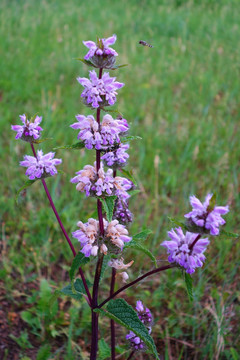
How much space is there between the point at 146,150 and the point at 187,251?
2455 mm

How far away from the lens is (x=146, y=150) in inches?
140

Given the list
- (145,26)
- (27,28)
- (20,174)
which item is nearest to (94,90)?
(20,174)

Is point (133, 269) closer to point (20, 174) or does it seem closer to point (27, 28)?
point (20, 174)

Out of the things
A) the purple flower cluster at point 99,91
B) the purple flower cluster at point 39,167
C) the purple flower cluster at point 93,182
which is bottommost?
the purple flower cluster at point 93,182

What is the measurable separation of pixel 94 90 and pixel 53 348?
1.43 metres

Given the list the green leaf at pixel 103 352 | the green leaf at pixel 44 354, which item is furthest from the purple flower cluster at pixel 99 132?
the green leaf at pixel 44 354

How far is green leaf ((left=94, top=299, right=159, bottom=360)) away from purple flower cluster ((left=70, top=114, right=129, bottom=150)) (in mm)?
565

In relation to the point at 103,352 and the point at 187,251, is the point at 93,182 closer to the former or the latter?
the point at 187,251

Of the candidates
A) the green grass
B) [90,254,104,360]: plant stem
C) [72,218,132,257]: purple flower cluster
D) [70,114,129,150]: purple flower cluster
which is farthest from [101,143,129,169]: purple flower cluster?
the green grass

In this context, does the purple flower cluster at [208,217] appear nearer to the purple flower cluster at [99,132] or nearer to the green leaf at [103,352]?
the purple flower cluster at [99,132]

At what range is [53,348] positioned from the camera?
1.98 m

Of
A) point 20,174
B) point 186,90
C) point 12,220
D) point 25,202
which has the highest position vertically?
point 186,90

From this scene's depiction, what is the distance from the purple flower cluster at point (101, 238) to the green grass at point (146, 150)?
15.1 inches

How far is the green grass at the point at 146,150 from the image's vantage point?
6.80 feet
